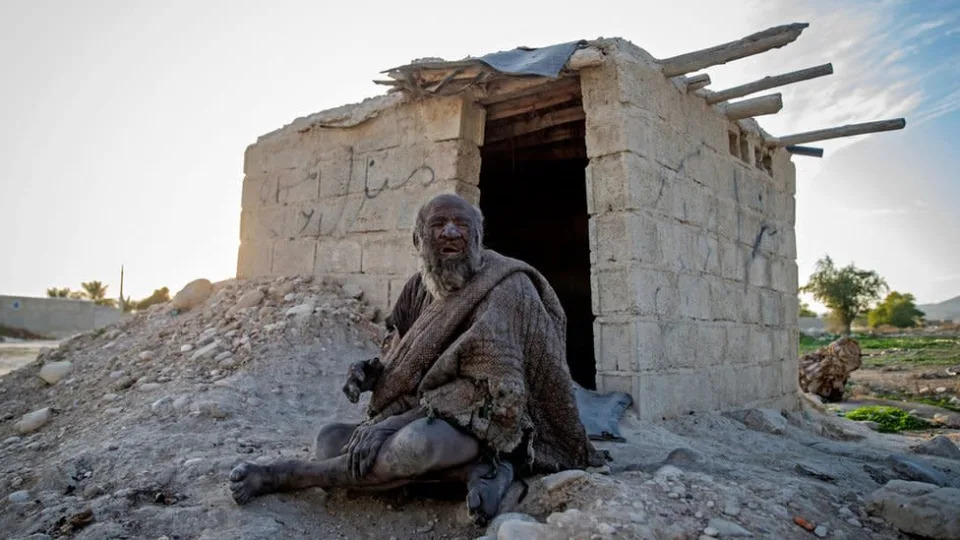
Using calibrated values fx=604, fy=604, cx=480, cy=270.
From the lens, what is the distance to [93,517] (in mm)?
2602

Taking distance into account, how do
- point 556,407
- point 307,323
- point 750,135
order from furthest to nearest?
point 750,135 → point 307,323 → point 556,407

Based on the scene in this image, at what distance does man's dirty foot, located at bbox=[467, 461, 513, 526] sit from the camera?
2318 millimetres

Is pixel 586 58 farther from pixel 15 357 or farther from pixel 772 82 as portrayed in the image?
pixel 15 357

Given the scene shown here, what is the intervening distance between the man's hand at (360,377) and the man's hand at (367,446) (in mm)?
149

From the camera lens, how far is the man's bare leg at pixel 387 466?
2355mm

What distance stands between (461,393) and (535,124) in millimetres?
3767

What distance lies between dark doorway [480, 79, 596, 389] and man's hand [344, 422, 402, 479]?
3.53 m

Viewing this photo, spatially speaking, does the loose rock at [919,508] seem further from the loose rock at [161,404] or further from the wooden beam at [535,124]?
the loose rock at [161,404]

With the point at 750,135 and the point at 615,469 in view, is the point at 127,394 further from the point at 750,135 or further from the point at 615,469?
the point at 750,135

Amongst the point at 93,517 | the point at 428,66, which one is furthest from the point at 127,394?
the point at 428,66

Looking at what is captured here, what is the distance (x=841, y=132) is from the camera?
5.98m

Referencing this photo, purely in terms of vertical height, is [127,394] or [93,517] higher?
[127,394]

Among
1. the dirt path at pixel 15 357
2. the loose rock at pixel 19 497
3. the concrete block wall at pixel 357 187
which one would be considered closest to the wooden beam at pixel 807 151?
the concrete block wall at pixel 357 187

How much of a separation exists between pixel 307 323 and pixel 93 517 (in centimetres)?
258
